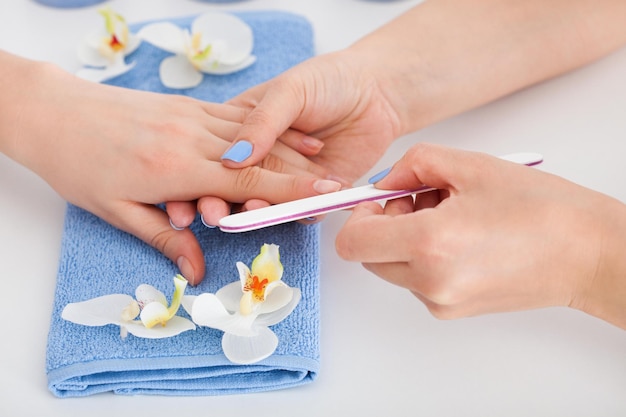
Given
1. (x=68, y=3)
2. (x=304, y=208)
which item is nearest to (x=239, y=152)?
(x=304, y=208)

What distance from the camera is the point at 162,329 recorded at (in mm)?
773

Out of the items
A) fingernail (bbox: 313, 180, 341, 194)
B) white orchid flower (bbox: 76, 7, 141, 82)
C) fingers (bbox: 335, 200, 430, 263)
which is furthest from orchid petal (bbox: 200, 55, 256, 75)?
fingers (bbox: 335, 200, 430, 263)

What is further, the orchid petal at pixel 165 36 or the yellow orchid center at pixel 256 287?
the orchid petal at pixel 165 36

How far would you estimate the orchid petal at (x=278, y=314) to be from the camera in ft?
2.56

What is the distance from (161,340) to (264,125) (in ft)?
0.88

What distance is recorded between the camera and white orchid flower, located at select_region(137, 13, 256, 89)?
42.4 inches

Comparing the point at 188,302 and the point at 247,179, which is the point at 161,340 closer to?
the point at 188,302

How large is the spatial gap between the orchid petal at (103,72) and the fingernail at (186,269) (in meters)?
0.36

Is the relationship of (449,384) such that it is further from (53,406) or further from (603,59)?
(603,59)

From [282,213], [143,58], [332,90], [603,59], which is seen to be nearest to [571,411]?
[282,213]

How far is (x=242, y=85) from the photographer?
1.08 meters

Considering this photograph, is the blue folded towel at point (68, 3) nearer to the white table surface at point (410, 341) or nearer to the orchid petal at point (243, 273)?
the white table surface at point (410, 341)

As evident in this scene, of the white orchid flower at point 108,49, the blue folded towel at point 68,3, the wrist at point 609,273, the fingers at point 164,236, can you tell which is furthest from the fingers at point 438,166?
the blue folded towel at point 68,3

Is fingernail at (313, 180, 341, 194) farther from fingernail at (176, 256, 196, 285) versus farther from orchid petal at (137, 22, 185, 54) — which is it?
orchid petal at (137, 22, 185, 54)
